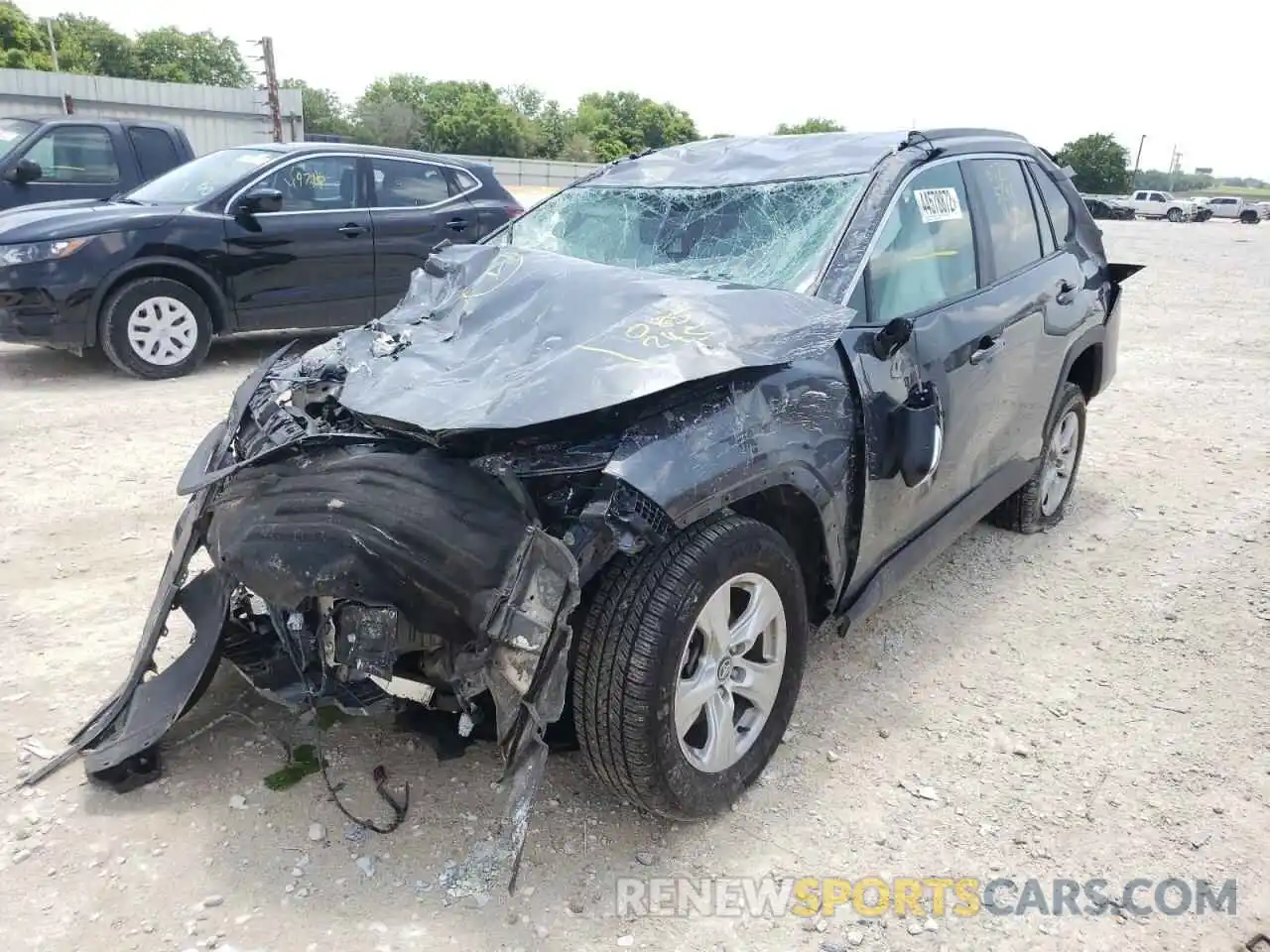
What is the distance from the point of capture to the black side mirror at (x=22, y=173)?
870 cm

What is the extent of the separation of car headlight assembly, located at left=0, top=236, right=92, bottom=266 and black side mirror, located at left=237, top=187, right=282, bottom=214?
1096mm

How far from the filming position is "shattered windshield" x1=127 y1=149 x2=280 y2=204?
7371 mm

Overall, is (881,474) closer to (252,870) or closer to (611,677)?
(611,677)

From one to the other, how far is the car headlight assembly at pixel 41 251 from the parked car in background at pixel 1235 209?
176 feet

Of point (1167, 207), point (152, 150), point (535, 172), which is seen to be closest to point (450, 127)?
point (535, 172)

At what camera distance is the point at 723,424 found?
97.0 inches

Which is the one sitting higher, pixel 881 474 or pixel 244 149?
pixel 244 149

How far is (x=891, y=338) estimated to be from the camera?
2.94m

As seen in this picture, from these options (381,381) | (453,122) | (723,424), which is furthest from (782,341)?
(453,122)

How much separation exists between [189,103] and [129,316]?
37.5m

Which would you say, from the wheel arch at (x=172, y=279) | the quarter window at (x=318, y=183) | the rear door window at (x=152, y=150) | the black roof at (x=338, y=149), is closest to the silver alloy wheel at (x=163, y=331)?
the wheel arch at (x=172, y=279)

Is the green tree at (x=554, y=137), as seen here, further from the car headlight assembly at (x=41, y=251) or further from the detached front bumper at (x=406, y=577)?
the detached front bumper at (x=406, y=577)

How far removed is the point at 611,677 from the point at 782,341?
101cm

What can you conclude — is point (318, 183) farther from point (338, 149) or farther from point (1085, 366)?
point (1085, 366)
